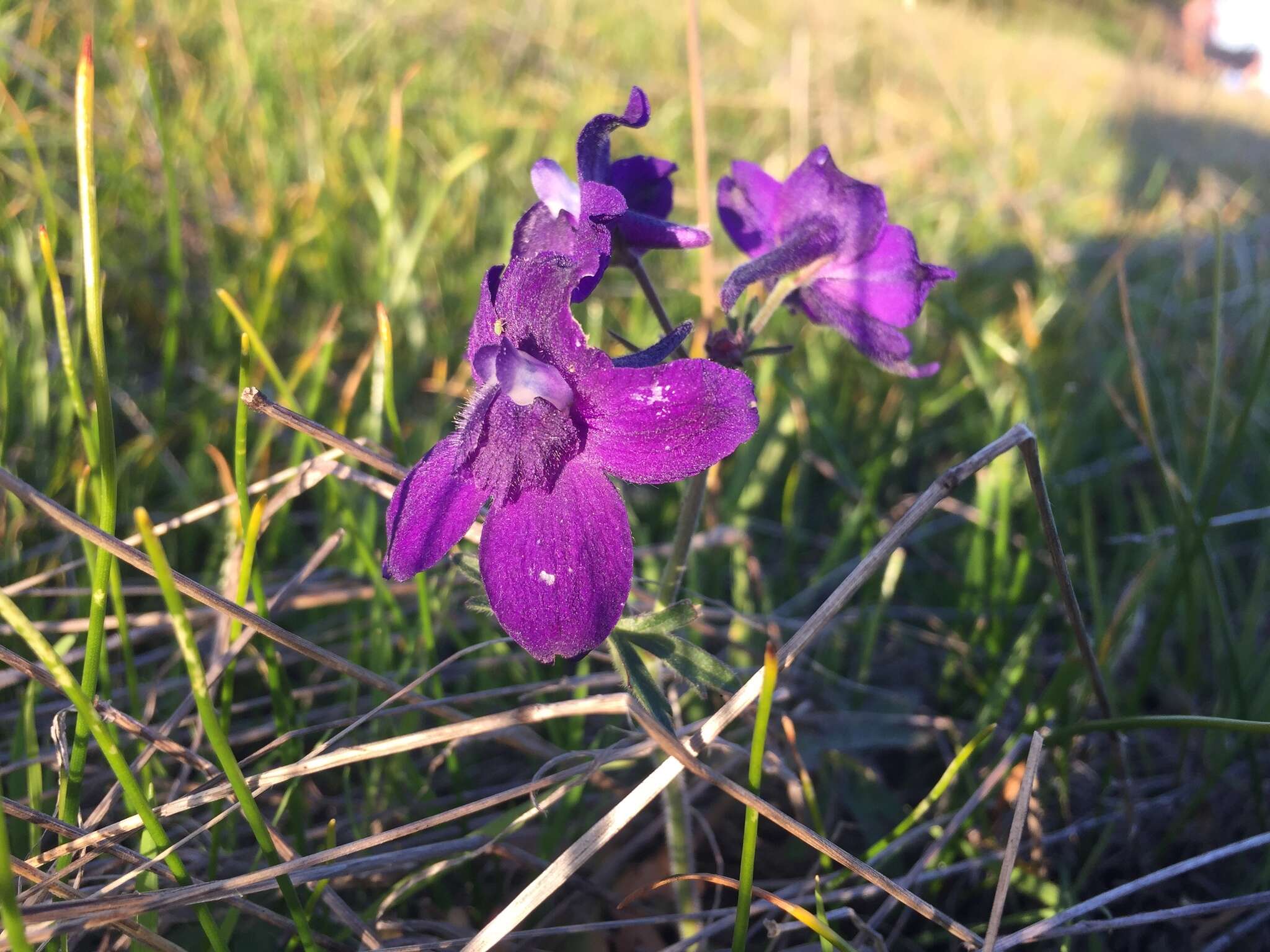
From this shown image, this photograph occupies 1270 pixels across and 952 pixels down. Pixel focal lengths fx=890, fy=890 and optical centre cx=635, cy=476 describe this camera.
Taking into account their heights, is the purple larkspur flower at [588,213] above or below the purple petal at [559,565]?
above

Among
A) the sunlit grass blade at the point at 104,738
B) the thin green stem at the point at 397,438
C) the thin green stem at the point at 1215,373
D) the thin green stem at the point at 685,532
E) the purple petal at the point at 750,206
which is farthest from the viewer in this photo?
the thin green stem at the point at 1215,373

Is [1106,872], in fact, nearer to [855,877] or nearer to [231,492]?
[855,877]

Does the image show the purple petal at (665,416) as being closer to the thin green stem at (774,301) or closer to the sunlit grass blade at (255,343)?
the thin green stem at (774,301)

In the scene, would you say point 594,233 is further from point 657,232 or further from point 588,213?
point 657,232

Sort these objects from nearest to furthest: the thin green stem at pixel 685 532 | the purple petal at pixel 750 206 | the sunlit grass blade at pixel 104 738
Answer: the sunlit grass blade at pixel 104 738 < the thin green stem at pixel 685 532 < the purple petal at pixel 750 206

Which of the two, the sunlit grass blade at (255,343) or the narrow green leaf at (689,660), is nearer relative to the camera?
the narrow green leaf at (689,660)

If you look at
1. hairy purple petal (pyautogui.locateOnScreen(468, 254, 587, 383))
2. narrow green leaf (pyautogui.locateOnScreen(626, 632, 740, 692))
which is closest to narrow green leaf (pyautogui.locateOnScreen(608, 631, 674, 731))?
narrow green leaf (pyautogui.locateOnScreen(626, 632, 740, 692))

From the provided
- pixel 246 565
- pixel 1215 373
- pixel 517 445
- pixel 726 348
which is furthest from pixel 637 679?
pixel 1215 373

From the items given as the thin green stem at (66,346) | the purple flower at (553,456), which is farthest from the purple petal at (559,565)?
the thin green stem at (66,346)
